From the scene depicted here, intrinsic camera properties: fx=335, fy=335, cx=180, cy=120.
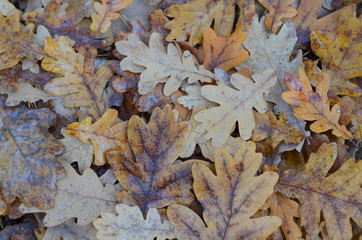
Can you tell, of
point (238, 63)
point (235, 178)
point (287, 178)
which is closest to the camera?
point (235, 178)

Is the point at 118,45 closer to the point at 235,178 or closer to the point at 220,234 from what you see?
the point at 235,178

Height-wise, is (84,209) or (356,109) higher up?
(356,109)

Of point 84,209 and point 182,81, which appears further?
point 182,81

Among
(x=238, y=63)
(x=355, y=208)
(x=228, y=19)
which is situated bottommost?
(x=355, y=208)

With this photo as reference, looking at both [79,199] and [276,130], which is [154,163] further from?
[276,130]

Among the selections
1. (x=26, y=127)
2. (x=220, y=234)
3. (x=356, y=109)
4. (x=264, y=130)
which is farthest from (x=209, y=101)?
(x=26, y=127)

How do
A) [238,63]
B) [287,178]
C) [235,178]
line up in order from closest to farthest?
[235,178], [287,178], [238,63]

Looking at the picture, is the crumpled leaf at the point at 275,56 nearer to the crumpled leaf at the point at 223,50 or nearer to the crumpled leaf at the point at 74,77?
the crumpled leaf at the point at 223,50
